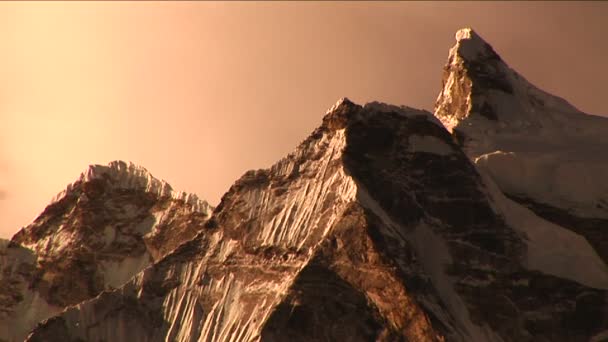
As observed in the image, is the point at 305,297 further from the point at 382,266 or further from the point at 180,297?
the point at 180,297

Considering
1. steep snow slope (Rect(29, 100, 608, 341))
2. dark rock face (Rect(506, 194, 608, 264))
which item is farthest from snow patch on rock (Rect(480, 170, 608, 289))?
dark rock face (Rect(506, 194, 608, 264))

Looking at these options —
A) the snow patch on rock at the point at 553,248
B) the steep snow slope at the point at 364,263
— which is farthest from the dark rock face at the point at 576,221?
the steep snow slope at the point at 364,263

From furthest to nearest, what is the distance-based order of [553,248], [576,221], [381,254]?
[576,221], [553,248], [381,254]

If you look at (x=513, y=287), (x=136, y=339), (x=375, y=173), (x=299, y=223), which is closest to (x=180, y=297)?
(x=136, y=339)

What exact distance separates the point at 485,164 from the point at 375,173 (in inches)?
1095

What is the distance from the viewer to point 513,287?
163m

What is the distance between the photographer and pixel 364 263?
156m

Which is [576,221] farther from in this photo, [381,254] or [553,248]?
[381,254]

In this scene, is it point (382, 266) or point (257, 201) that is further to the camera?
point (257, 201)

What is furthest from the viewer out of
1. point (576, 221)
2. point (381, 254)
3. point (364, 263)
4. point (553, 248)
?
point (576, 221)

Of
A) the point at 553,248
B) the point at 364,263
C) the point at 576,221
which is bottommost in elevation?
the point at 553,248

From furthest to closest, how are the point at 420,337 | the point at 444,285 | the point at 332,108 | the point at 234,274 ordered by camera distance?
the point at 332,108 → the point at 234,274 → the point at 444,285 → the point at 420,337

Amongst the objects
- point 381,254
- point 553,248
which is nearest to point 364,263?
point 381,254

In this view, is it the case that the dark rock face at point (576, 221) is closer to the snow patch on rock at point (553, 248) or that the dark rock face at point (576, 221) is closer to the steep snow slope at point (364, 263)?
the snow patch on rock at point (553, 248)
